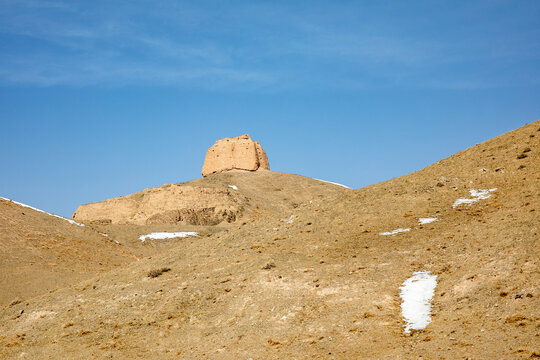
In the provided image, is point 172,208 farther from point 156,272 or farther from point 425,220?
point 425,220

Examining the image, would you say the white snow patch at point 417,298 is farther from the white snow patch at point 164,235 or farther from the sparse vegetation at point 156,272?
the white snow patch at point 164,235

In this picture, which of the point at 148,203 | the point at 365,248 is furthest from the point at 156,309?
the point at 148,203

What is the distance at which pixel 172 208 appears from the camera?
80.7m

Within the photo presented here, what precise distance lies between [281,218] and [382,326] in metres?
15.0

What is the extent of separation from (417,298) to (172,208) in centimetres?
6660

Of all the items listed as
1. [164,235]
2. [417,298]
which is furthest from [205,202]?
[417,298]

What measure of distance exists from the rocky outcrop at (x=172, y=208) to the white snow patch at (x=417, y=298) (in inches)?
2410

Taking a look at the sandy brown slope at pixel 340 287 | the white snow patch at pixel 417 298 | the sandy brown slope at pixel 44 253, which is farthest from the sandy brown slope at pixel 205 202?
the white snow patch at pixel 417 298

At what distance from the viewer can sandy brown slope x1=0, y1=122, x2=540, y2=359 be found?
14.8 m

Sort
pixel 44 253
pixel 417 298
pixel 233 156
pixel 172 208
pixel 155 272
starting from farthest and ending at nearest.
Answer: pixel 233 156 → pixel 172 208 → pixel 44 253 → pixel 155 272 → pixel 417 298

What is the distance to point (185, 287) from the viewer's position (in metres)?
22.9

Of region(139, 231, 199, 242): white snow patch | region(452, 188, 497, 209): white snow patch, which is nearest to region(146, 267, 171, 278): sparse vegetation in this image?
region(452, 188, 497, 209): white snow patch

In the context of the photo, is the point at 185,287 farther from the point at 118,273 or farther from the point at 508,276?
the point at 508,276

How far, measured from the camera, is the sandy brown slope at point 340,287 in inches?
584
